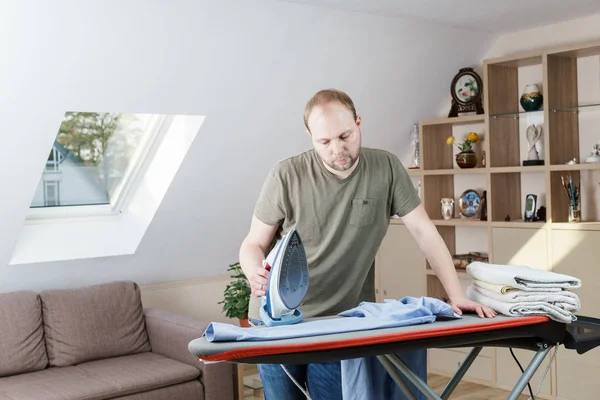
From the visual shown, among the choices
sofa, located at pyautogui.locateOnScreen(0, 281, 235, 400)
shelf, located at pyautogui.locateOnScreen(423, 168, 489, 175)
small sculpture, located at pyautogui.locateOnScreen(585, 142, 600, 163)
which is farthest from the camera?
shelf, located at pyautogui.locateOnScreen(423, 168, 489, 175)

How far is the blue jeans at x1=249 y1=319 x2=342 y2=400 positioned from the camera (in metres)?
2.26

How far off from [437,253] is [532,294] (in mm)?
336

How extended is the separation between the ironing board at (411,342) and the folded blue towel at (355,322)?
2cm

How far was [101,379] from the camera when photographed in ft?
12.5

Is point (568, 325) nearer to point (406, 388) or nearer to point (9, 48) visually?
point (406, 388)

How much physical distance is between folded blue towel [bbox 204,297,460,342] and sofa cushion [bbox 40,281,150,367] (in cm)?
246

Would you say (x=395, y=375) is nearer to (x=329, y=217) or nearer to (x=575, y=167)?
(x=329, y=217)

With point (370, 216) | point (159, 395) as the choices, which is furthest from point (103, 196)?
point (370, 216)

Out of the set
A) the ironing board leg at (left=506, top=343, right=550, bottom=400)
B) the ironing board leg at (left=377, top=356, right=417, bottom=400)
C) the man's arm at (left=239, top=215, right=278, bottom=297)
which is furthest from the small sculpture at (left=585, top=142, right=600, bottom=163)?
the ironing board leg at (left=377, top=356, right=417, bottom=400)

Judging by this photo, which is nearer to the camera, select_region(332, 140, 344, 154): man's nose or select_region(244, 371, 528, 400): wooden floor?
select_region(332, 140, 344, 154): man's nose

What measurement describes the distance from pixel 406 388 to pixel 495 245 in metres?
2.83

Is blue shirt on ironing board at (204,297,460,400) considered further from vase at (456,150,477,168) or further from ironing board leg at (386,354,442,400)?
vase at (456,150,477,168)

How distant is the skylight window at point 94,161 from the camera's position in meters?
4.37

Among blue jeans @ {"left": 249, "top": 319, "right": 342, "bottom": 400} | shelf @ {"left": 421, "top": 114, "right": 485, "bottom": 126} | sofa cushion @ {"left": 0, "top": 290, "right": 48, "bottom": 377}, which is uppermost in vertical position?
shelf @ {"left": 421, "top": 114, "right": 485, "bottom": 126}
